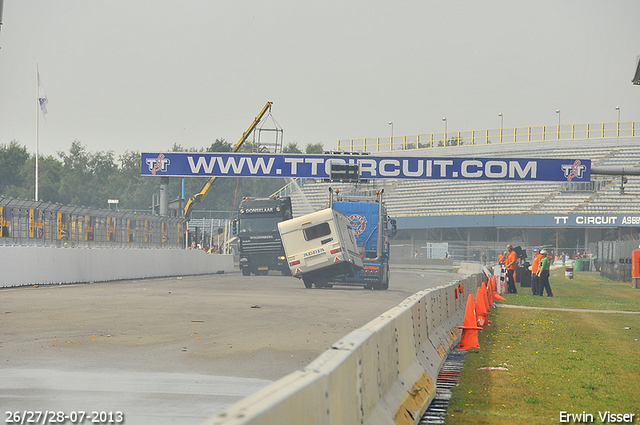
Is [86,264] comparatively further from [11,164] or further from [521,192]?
[11,164]

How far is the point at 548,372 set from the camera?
10.2 metres

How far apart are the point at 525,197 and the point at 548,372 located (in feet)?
221

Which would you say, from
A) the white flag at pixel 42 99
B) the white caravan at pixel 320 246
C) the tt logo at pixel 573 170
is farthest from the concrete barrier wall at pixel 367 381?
the white flag at pixel 42 99

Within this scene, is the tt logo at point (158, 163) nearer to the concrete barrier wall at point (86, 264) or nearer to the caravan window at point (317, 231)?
the concrete barrier wall at point (86, 264)

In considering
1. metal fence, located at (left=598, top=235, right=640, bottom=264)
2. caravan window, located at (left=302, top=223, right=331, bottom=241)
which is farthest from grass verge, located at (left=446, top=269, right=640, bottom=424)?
metal fence, located at (left=598, top=235, right=640, bottom=264)

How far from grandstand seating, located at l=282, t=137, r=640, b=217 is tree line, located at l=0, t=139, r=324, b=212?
37853 mm

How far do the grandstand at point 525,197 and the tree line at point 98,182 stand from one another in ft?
133

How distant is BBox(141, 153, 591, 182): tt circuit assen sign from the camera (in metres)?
41.7

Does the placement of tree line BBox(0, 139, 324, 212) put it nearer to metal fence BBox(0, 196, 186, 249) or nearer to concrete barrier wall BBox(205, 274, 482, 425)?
metal fence BBox(0, 196, 186, 249)

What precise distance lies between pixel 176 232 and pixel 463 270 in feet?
83.3

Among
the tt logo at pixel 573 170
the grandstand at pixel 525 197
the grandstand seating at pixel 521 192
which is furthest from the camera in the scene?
the grandstand seating at pixel 521 192

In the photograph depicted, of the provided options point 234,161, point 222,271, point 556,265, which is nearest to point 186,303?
point 234,161

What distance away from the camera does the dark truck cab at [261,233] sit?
134 feet

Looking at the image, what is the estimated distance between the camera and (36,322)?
14.4m
